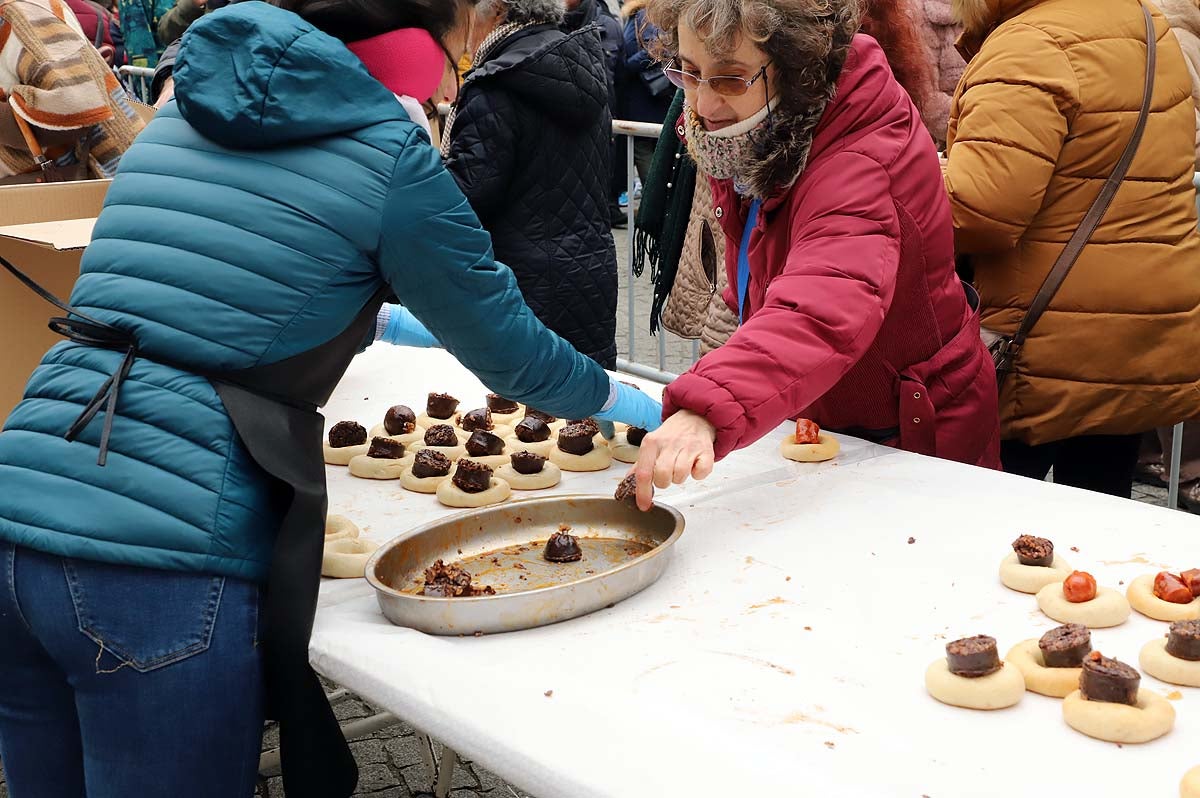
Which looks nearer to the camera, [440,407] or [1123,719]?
[1123,719]

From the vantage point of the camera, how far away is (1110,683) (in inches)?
56.8

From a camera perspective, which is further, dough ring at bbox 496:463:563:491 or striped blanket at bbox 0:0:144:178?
striped blanket at bbox 0:0:144:178

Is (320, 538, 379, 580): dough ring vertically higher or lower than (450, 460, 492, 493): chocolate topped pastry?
lower

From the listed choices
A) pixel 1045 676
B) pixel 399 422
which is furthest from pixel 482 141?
pixel 1045 676

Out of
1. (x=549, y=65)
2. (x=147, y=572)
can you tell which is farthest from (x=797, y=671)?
(x=549, y=65)

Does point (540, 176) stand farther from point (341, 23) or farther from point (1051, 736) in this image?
point (1051, 736)

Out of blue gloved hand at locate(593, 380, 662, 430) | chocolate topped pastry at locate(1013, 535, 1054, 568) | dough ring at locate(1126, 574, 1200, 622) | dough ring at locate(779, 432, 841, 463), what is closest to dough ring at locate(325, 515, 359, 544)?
blue gloved hand at locate(593, 380, 662, 430)

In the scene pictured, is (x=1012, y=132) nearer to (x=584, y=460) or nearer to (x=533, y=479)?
(x=584, y=460)

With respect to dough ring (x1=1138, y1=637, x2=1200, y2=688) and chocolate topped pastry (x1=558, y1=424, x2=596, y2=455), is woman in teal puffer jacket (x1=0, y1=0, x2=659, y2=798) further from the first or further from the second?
dough ring (x1=1138, y1=637, x2=1200, y2=688)

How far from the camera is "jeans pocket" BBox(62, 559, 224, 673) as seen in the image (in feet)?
5.22

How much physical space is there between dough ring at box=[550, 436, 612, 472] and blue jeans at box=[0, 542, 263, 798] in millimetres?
974

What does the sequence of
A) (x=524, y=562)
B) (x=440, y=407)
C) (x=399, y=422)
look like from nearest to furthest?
1. (x=524, y=562)
2. (x=399, y=422)
3. (x=440, y=407)

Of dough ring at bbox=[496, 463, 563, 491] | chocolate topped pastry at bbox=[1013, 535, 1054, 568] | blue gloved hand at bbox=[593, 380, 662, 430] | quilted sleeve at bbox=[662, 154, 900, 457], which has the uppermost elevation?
quilted sleeve at bbox=[662, 154, 900, 457]

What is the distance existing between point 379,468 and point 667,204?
1.63 m
